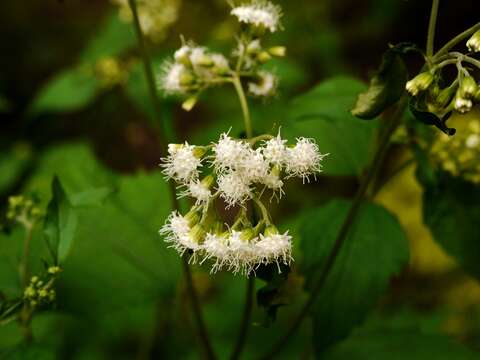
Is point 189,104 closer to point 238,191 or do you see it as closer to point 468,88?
point 238,191

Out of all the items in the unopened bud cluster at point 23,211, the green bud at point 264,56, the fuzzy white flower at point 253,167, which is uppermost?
the green bud at point 264,56

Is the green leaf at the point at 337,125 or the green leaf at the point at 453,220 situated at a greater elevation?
the green leaf at the point at 337,125

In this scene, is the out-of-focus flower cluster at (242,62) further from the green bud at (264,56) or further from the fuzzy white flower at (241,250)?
the fuzzy white flower at (241,250)

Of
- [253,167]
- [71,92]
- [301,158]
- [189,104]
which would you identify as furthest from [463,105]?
[71,92]

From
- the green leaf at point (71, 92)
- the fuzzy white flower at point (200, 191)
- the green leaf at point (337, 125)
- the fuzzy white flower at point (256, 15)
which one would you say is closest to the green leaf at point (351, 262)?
the green leaf at point (337, 125)

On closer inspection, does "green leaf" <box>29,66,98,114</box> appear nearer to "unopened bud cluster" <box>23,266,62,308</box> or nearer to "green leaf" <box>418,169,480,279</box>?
"unopened bud cluster" <box>23,266,62,308</box>

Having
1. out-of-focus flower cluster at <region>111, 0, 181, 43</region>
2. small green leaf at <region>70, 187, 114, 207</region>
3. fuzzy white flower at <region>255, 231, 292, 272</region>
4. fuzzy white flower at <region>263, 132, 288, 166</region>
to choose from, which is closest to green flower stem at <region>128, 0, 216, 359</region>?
small green leaf at <region>70, 187, 114, 207</region>

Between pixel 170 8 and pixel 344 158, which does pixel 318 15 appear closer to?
pixel 170 8

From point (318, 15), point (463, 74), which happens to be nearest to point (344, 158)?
point (463, 74)
